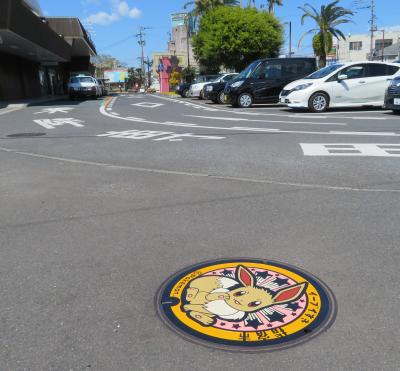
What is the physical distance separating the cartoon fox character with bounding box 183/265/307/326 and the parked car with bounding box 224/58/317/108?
1563 centimetres

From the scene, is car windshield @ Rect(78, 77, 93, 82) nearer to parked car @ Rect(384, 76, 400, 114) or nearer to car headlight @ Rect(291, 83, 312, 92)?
car headlight @ Rect(291, 83, 312, 92)

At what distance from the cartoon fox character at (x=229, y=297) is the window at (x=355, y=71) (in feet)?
43.6

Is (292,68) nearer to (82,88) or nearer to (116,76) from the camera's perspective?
(82,88)

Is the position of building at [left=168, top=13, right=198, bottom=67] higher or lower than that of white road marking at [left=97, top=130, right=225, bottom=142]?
higher

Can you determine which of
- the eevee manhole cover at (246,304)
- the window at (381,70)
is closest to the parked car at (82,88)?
the window at (381,70)

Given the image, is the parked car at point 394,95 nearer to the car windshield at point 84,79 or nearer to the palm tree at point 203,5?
the car windshield at point 84,79

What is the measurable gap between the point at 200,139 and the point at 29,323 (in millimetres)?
7112

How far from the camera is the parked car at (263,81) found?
1775 centimetres

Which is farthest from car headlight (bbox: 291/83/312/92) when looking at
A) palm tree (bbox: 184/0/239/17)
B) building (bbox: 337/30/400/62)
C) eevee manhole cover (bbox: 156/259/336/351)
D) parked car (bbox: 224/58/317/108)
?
building (bbox: 337/30/400/62)

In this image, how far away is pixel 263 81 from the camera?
17.8m

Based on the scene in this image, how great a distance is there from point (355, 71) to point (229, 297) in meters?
13.8

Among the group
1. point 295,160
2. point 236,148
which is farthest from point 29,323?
point 236,148

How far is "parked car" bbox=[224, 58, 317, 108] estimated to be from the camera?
699 inches

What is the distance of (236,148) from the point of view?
7988 mm
